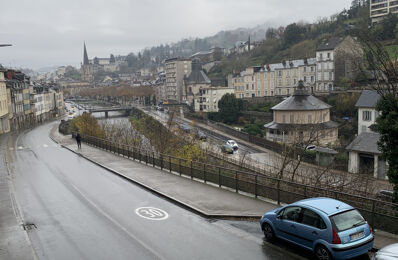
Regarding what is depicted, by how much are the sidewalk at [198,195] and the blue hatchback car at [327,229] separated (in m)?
1.17


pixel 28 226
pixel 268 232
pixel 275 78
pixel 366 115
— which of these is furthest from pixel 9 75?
pixel 268 232

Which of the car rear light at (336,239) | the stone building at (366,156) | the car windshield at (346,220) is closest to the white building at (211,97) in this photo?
the stone building at (366,156)

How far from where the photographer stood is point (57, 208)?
1591 cm

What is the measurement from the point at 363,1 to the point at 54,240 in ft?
463

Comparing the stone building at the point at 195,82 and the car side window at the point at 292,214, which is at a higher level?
the stone building at the point at 195,82

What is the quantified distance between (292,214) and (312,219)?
77 centimetres

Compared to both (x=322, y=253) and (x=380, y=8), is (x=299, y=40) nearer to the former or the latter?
(x=380, y=8)

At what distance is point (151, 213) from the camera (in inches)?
579

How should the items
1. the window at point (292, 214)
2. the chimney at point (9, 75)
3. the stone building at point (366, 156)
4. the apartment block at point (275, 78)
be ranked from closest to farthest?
the window at point (292, 214), the stone building at point (366, 156), the chimney at point (9, 75), the apartment block at point (275, 78)

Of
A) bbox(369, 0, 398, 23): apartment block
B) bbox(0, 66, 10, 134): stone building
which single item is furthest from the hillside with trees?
bbox(0, 66, 10, 134): stone building

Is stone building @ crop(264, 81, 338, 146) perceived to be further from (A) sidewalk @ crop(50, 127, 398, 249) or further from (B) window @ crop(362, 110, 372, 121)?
(A) sidewalk @ crop(50, 127, 398, 249)

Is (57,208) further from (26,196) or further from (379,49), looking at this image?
(379,49)

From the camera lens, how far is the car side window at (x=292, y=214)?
33.6 ft

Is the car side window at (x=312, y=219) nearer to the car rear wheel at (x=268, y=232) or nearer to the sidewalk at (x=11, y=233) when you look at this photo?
the car rear wheel at (x=268, y=232)
